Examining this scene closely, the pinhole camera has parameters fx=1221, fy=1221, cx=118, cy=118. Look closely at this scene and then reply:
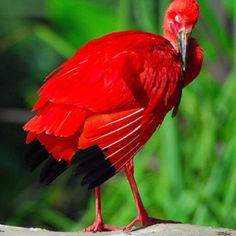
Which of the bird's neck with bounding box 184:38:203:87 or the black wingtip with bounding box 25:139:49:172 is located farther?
the bird's neck with bounding box 184:38:203:87

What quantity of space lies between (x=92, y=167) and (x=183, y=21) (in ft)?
2.24

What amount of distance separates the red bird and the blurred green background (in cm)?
160

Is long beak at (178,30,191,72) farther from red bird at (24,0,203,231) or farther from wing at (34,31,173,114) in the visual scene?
wing at (34,31,173,114)

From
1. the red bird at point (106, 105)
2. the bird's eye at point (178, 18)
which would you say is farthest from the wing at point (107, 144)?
the bird's eye at point (178, 18)

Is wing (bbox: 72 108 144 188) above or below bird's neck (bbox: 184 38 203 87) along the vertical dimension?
below

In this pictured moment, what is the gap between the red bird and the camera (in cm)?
406

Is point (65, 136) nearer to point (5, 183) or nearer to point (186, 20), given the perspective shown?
point (186, 20)

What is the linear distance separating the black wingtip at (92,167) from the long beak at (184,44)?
506 millimetres

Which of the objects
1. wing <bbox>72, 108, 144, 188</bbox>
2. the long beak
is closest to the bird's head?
the long beak

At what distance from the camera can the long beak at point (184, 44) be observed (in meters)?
4.33

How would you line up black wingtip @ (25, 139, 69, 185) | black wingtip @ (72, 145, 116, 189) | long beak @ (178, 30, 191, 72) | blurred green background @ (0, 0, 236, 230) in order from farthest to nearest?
blurred green background @ (0, 0, 236, 230) → long beak @ (178, 30, 191, 72) → black wingtip @ (25, 139, 69, 185) → black wingtip @ (72, 145, 116, 189)

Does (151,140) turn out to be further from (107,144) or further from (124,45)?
(107,144)

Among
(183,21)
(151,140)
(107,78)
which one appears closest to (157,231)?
(107,78)

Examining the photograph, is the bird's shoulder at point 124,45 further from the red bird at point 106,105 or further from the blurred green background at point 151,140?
the blurred green background at point 151,140
